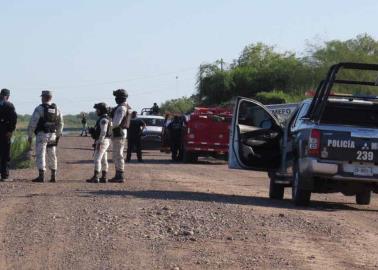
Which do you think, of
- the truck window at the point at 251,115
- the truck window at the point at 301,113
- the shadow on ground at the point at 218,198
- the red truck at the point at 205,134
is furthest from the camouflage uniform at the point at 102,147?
the red truck at the point at 205,134

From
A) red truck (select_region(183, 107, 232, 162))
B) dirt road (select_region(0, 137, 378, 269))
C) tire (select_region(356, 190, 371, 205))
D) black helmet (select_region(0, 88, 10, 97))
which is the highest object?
black helmet (select_region(0, 88, 10, 97))

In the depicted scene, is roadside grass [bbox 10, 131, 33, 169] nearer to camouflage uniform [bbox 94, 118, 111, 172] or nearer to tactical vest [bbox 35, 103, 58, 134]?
tactical vest [bbox 35, 103, 58, 134]

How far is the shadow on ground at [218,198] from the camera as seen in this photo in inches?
598

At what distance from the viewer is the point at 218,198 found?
15.8 meters

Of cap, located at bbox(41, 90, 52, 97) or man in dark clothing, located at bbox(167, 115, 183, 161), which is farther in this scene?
man in dark clothing, located at bbox(167, 115, 183, 161)

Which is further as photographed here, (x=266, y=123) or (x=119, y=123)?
(x=119, y=123)

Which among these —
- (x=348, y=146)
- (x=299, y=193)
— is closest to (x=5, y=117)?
(x=299, y=193)

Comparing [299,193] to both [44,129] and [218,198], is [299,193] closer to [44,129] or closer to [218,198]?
[218,198]

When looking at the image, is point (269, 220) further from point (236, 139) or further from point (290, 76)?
point (290, 76)

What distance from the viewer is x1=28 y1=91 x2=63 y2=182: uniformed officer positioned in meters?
18.5

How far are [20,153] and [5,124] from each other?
8148mm

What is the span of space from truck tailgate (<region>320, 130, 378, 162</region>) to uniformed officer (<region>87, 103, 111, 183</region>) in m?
5.79

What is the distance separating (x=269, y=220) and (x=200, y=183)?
8.02 m

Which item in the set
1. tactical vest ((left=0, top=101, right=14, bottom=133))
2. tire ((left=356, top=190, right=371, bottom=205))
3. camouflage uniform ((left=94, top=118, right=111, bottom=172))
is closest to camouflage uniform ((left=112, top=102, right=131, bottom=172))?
camouflage uniform ((left=94, top=118, right=111, bottom=172))
